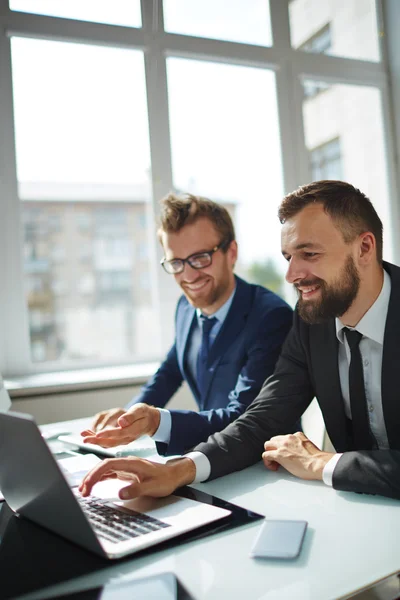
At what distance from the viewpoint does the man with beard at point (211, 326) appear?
186cm

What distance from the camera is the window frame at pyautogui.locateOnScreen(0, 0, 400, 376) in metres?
3.39

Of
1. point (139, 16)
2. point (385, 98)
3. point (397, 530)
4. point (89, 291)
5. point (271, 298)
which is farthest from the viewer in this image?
point (89, 291)

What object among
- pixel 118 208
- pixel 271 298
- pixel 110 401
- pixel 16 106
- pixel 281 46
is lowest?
pixel 110 401

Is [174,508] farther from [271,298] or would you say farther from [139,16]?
[139,16]

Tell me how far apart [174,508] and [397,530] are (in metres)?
0.42

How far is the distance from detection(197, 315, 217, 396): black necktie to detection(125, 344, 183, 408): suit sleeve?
0.81 ft

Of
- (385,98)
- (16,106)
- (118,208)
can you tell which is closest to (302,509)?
(16,106)

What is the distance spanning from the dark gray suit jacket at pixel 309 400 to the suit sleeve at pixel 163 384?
0.86 meters

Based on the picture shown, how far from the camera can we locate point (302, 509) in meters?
1.08

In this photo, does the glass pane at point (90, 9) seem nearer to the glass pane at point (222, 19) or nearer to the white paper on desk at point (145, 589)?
the glass pane at point (222, 19)

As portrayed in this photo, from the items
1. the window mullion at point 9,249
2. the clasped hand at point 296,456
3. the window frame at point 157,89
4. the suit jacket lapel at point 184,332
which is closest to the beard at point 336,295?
the clasped hand at point 296,456

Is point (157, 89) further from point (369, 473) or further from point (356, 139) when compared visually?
point (369, 473)

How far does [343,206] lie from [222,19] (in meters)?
3.01

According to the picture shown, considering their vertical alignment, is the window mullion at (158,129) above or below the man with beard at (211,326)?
above
